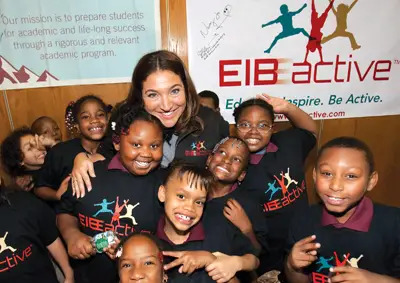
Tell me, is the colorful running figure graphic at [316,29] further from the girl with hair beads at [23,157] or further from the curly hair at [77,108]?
the girl with hair beads at [23,157]

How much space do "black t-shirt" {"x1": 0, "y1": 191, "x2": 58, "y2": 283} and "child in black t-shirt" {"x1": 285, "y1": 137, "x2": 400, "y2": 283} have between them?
3.70 feet

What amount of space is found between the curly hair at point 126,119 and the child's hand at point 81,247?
46 cm

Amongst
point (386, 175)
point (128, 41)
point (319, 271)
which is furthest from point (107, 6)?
point (386, 175)

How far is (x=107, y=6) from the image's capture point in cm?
253

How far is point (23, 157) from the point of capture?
2.28m

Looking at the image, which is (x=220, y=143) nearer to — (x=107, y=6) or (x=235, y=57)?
(x=235, y=57)

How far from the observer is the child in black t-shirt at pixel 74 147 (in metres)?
2.02

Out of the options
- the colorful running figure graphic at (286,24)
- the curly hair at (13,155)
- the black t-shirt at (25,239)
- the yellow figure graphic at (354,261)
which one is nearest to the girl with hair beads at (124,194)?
the black t-shirt at (25,239)

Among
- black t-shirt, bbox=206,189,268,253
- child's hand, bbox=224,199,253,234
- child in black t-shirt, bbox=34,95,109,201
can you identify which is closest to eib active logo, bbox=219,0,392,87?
child in black t-shirt, bbox=34,95,109,201

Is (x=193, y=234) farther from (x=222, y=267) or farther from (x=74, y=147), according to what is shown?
(x=74, y=147)

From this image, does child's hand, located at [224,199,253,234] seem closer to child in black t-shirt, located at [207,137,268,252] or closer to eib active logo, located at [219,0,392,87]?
child in black t-shirt, located at [207,137,268,252]

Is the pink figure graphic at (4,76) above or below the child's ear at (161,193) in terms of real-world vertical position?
above

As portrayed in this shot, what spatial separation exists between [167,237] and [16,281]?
0.70 metres

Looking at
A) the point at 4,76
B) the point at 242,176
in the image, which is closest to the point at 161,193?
the point at 242,176
